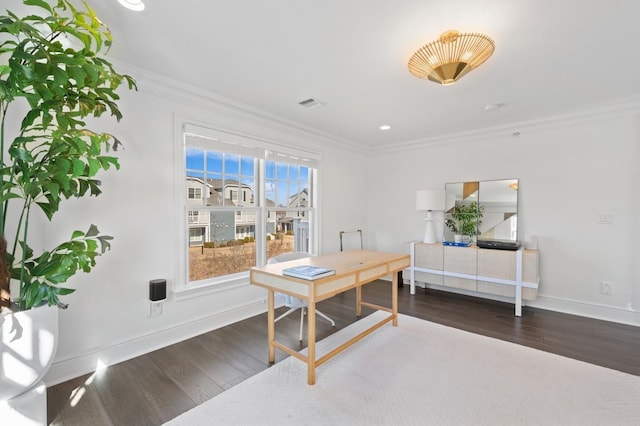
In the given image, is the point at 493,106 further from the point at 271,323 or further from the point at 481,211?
the point at 271,323

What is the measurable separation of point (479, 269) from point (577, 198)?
1.48 m

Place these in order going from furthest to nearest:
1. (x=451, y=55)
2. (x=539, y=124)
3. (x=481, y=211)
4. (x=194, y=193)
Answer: (x=481, y=211) < (x=539, y=124) < (x=194, y=193) < (x=451, y=55)

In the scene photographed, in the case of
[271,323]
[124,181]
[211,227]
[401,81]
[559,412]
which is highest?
[401,81]

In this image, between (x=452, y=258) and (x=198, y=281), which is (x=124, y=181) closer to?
(x=198, y=281)

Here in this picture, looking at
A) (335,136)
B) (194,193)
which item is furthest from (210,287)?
(335,136)

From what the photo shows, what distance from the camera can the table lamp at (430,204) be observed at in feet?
Answer: 14.1

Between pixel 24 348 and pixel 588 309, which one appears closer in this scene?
pixel 24 348

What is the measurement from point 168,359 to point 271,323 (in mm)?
954

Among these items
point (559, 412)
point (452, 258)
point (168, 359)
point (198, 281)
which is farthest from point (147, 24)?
point (452, 258)

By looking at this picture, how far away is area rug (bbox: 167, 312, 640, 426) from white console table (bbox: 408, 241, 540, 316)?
111 cm

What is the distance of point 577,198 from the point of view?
11.4 ft

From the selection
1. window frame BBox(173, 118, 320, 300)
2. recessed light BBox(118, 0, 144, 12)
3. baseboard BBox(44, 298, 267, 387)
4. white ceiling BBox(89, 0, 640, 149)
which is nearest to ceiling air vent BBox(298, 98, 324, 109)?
white ceiling BBox(89, 0, 640, 149)

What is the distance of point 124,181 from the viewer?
242 cm

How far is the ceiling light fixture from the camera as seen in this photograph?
1781 millimetres
